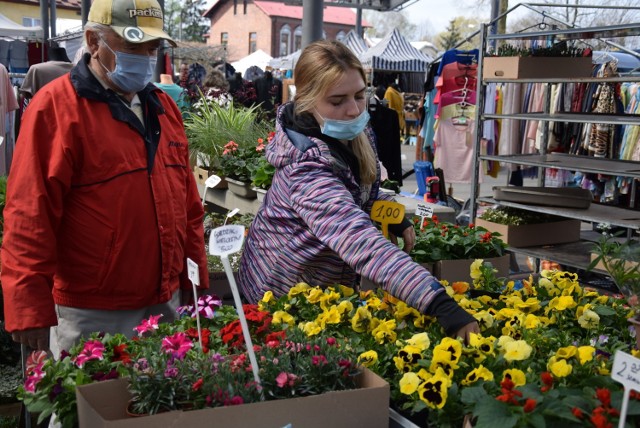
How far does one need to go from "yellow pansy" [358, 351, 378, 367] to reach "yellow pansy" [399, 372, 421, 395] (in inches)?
5.9

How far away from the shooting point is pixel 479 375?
164 cm

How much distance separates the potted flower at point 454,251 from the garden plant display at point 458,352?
2.81 feet

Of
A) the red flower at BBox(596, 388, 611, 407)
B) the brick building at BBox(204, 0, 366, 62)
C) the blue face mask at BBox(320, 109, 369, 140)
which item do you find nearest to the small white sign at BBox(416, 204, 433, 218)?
the blue face mask at BBox(320, 109, 369, 140)

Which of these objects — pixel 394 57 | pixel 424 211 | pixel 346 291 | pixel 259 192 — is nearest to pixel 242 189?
pixel 259 192

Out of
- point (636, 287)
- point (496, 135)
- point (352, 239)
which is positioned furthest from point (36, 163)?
point (496, 135)

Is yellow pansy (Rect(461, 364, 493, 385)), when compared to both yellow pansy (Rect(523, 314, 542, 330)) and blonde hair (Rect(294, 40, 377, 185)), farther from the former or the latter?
blonde hair (Rect(294, 40, 377, 185))

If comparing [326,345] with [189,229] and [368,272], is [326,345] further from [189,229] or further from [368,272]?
[189,229]

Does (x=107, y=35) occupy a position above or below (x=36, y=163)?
above

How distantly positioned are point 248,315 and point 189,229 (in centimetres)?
90

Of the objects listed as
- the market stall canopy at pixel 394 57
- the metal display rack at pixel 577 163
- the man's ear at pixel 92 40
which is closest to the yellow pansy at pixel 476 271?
the man's ear at pixel 92 40

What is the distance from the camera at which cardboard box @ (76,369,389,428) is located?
4.53 feet

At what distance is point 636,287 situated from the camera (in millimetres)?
1823

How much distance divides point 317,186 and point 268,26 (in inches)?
2576

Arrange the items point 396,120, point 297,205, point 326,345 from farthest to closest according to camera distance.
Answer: point 396,120 → point 297,205 → point 326,345
